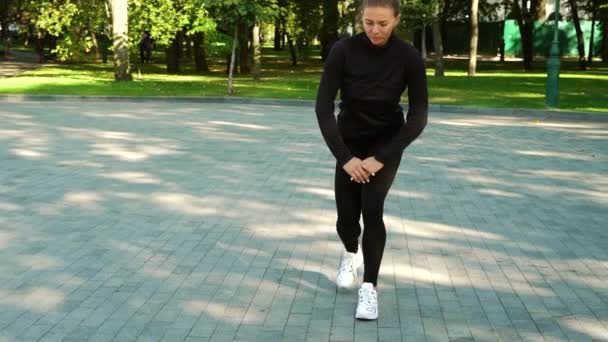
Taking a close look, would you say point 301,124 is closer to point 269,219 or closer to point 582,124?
point 582,124

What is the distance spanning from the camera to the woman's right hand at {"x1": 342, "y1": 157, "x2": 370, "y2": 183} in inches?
180

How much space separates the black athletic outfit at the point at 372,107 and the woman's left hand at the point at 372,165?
1.1 inches

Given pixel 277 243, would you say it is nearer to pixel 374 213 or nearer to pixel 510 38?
pixel 374 213

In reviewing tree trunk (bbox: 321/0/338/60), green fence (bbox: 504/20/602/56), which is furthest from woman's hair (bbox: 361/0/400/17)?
green fence (bbox: 504/20/602/56)

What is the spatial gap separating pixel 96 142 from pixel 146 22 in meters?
18.7

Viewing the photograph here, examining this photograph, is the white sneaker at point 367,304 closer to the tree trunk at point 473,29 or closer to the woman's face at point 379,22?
the woman's face at point 379,22

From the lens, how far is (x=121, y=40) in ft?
95.2

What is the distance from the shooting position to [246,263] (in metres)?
6.00

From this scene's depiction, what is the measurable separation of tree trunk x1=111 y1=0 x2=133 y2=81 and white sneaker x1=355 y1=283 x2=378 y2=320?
83.1ft

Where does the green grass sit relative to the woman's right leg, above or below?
below

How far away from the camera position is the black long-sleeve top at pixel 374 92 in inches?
180

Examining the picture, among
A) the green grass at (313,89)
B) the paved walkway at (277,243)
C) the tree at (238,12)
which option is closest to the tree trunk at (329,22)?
the green grass at (313,89)

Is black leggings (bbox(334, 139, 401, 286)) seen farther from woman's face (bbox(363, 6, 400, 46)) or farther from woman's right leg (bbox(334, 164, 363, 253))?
woman's face (bbox(363, 6, 400, 46))

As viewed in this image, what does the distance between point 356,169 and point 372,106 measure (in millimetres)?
355
